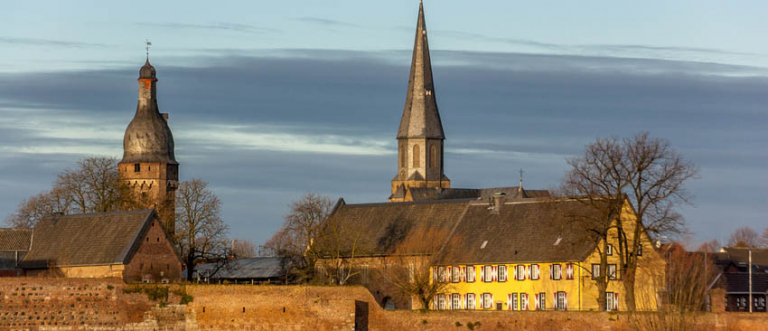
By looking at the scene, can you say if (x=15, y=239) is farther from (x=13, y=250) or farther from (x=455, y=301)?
(x=455, y=301)

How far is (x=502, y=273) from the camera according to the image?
92750 mm

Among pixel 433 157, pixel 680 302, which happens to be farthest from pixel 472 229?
pixel 433 157

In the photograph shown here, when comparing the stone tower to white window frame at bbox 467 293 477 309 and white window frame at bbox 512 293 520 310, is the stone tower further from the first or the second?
white window frame at bbox 512 293 520 310

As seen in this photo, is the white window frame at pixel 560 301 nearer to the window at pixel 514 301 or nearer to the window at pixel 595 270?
the window at pixel 595 270

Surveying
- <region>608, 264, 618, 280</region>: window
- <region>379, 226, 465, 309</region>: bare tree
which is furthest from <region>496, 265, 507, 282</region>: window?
<region>608, 264, 618, 280</region>: window

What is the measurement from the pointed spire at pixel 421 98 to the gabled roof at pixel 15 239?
61921 mm

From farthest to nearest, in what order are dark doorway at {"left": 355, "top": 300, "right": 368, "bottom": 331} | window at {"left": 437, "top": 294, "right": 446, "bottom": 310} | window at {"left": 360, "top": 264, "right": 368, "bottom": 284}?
window at {"left": 360, "top": 264, "right": 368, "bottom": 284}, window at {"left": 437, "top": 294, "right": 446, "bottom": 310}, dark doorway at {"left": 355, "top": 300, "right": 368, "bottom": 331}

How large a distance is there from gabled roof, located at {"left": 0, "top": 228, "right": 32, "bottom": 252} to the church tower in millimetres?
59868

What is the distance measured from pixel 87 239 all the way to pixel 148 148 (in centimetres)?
4228

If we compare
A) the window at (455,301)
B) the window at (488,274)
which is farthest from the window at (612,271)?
the window at (455,301)

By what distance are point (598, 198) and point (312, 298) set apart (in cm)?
1685

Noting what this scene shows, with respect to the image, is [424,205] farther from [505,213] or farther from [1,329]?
[1,329]

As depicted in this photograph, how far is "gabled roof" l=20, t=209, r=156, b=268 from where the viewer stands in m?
88.4

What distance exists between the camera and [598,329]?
80.6 metres
